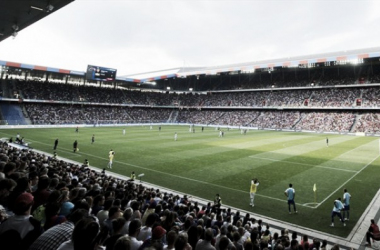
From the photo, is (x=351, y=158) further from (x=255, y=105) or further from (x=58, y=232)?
(x=255, y=105)

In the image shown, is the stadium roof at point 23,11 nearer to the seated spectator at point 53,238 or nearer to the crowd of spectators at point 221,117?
the seated spectator at point 53,238

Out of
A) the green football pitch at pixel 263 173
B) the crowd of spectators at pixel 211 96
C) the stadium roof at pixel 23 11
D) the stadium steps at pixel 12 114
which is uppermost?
the crowd of spectators at pixel 211 96

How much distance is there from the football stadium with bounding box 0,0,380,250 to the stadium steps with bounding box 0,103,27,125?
0.67 feet

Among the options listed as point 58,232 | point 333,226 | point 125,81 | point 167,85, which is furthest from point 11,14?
point 167,85

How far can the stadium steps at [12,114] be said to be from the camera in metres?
47.6

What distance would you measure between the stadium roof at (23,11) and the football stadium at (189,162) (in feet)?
0.23

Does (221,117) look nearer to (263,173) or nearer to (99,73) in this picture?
(99,73)

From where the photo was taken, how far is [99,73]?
60.9 meters

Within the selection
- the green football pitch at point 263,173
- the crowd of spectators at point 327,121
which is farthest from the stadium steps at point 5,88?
the crowd of spectators at point 327,121

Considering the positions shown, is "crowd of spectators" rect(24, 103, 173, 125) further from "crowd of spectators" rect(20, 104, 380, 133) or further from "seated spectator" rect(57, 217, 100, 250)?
"seated spectator" rect(57, 217, 100, 250)

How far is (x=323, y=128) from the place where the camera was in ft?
188

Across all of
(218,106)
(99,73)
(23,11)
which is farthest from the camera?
(218,106)

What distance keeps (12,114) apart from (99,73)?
67.6 ft

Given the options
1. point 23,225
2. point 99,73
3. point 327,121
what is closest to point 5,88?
point 99,73
